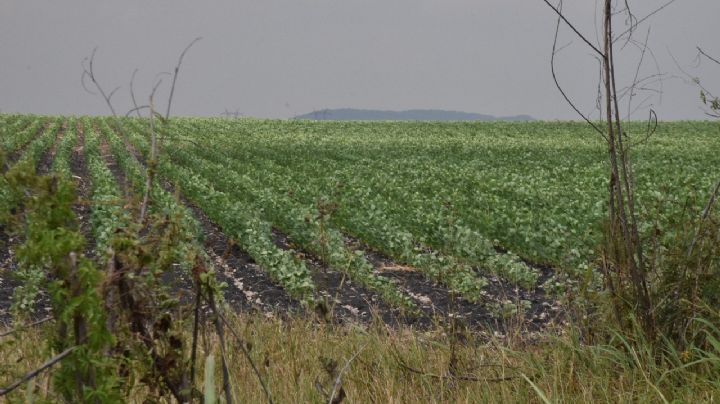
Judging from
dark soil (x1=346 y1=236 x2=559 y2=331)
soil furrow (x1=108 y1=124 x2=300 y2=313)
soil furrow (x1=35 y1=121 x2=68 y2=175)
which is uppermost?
dark soil (x1=346 y1=236 x2=559 y2=331)

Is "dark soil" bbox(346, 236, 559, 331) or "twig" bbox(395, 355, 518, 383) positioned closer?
"twig" bbox(395, 355, 518, 383)

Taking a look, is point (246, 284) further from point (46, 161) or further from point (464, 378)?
point (46, 161)

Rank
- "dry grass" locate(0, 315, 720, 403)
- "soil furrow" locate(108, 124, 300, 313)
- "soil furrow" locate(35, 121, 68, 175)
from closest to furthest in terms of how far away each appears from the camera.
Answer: "dry grass" locate(0, 315, 720, 403), "soil furrow" locate(108, 124, 300, 313), "soil furrow" locate(35, 121, 68, 175)

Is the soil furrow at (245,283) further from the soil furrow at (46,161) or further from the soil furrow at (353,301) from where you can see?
the soil furrow at (46,161)

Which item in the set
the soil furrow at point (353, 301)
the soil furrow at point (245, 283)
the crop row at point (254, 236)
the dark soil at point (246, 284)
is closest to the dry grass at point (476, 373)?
the crop row at point (254, 236)

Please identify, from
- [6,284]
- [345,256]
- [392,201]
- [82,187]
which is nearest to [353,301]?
[345,256]

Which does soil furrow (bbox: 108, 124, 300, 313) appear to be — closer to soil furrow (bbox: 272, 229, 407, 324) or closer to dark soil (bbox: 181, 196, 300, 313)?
dark soil (bbox: 181, 196, 300, 313)

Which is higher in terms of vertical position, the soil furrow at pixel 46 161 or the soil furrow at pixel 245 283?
the soil furrow at pixel 245 283

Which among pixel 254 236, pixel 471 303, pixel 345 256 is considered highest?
pixel 345 256

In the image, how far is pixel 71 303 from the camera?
2184mm

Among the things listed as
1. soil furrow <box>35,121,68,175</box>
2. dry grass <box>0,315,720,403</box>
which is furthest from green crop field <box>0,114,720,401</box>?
soil furrow <box>35,121,68,175</box>

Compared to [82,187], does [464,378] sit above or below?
above

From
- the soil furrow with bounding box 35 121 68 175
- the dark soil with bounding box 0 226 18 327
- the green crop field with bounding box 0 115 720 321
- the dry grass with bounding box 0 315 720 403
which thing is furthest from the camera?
the soil furrow with bounding box 35 121 68 175

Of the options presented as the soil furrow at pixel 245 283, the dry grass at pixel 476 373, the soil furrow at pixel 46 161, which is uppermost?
the dry grass at pixel 476 373
